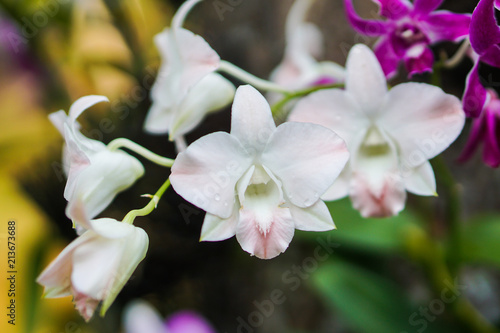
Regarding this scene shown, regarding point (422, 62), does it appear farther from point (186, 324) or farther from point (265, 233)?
point (186, 324)

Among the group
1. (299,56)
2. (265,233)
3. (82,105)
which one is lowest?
(299,56)

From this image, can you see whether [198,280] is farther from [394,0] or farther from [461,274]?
[394,0]

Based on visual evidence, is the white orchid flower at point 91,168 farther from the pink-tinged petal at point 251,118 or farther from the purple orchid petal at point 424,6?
the purple orchid petal at point 424,6

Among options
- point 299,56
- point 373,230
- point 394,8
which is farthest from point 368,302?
point 394,8

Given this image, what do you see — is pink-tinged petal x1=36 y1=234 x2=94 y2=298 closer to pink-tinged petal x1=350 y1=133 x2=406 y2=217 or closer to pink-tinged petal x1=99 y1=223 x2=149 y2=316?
pink-tinged petal x1=99 y1=223 x2=149 y2=316

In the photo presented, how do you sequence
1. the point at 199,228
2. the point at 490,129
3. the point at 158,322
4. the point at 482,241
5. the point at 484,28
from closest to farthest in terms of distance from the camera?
the point at 484,28, the point at 490,129, the point at 482,241, the point at 158,322, the point at 199,228

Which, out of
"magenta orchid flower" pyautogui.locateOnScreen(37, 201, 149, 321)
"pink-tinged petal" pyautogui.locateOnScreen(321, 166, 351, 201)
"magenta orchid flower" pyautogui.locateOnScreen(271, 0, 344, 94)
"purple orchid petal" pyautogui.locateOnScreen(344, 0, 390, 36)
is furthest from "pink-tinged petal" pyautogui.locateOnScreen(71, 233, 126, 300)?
"magenta orchid flower" pyautogui.locateOnScreen(271, 0, 344, 94)

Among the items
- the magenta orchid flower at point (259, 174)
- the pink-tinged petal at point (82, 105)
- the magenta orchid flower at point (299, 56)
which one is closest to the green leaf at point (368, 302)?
the magenta orchid flower at point (299, 56)
